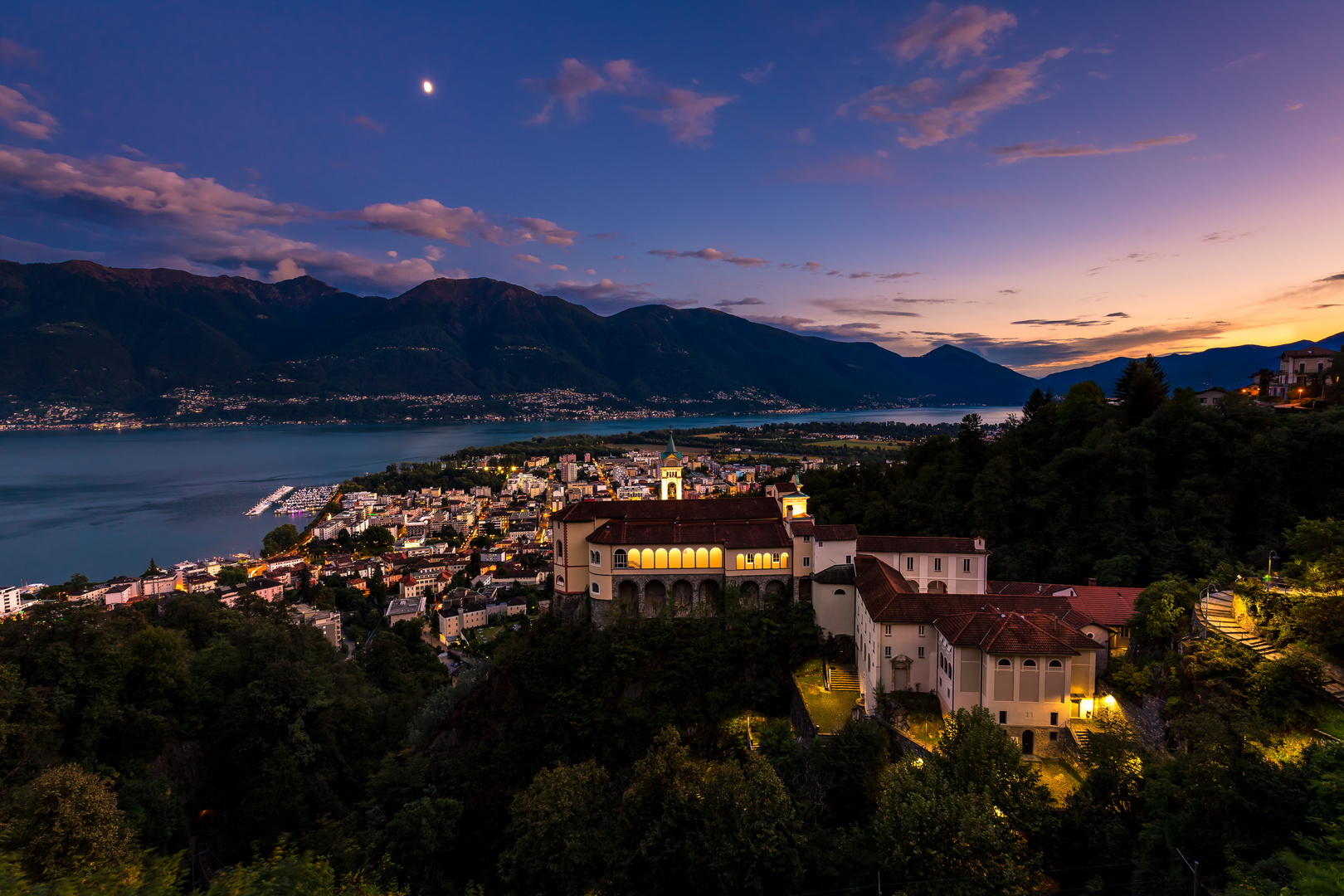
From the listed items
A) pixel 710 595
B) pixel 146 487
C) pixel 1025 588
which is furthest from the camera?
pixel 146 487

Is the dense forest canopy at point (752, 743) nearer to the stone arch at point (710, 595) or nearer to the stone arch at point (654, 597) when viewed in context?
the stone arch at point (710, 595)

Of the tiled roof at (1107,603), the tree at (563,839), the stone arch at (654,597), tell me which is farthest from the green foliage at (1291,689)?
the stone arch at (654,597)

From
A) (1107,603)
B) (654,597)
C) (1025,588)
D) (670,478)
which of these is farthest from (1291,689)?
(670,478)

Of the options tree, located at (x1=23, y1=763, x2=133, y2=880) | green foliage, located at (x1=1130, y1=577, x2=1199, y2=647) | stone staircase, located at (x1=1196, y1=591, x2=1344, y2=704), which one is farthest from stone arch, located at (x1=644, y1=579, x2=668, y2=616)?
stone staircase, located at (x1=1196, y1=591, x2=1344, y2=704)

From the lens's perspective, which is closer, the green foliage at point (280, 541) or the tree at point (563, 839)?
the tree at point (563, 839)

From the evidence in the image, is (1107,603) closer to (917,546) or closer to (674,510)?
(917,546)

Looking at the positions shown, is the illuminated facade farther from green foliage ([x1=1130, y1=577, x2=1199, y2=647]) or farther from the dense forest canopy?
green foliage ([x1=1130, y1=577, x2=1199, y2=647])

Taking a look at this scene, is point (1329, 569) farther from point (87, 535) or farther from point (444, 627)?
point (87, 535)
